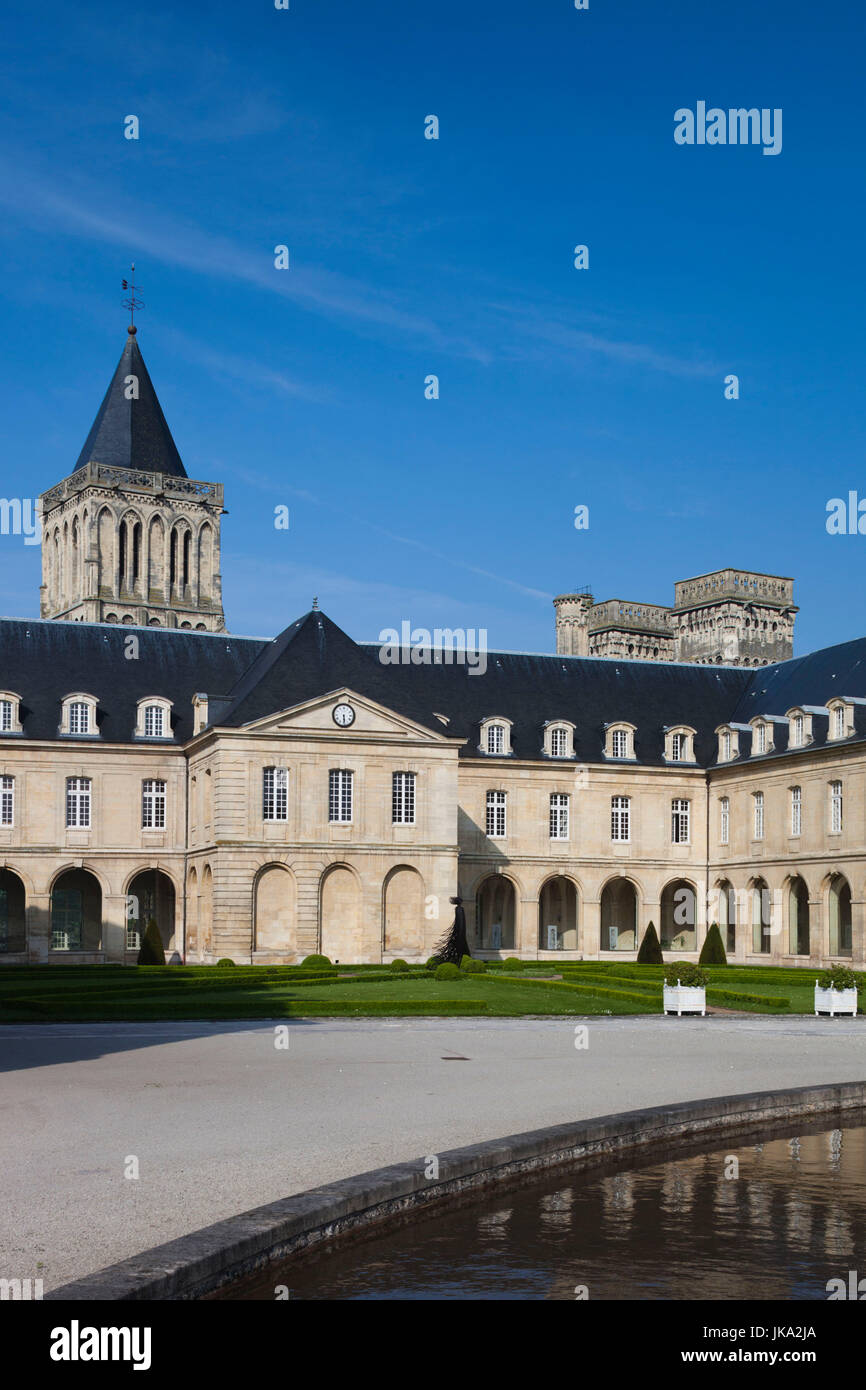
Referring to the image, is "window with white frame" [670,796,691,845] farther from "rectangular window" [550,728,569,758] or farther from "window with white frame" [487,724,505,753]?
"window with white frame" [487,724,505,753]

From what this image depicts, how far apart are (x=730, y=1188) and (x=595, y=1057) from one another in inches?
354

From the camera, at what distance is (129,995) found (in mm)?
33656

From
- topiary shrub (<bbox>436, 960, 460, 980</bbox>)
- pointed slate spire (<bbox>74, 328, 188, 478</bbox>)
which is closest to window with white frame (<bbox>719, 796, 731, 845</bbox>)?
topiary shrub (<bbox>436, 960, 460, 980</bbox>)

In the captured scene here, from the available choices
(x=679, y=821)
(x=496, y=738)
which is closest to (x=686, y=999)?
(x=496, y=738)

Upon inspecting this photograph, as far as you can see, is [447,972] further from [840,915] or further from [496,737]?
[496,737]

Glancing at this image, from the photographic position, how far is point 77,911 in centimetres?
5762

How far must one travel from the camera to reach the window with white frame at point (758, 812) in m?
59.0

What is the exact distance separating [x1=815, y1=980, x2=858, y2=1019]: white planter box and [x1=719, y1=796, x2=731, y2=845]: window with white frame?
29648 mm

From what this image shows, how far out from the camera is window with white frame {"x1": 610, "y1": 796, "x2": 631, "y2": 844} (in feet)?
203

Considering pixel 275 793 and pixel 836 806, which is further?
pixel 836 806

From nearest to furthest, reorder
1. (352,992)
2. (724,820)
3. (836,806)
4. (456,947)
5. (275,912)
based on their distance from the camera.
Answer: (352,992) < (456,947) < (275,912) < (836,806) < (724,820)

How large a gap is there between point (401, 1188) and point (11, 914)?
1864 inches

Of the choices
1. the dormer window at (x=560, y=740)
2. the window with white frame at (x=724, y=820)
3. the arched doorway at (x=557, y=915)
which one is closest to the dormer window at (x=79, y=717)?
the dormer window at (x=560, y=740)

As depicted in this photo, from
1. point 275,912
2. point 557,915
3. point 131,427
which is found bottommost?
point 557,915
